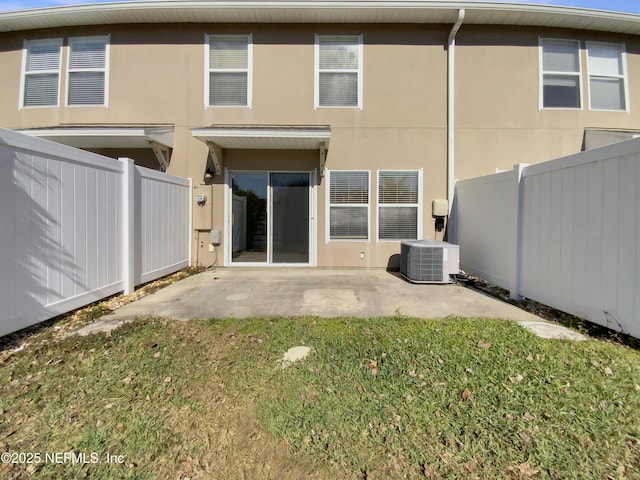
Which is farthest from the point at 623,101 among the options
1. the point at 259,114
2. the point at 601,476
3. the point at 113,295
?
the point at 113,295

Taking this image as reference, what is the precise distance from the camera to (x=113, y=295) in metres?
5.16

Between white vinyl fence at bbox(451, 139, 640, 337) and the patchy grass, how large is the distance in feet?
2.36

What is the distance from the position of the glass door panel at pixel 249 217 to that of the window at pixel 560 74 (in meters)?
7.32

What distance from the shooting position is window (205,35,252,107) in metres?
7.63

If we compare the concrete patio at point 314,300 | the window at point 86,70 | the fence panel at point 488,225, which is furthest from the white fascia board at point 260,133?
the fence panel at point 488,225

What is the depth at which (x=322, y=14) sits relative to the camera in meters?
7.20

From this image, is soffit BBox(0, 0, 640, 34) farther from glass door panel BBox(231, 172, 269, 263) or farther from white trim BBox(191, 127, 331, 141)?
glass door panel BBox(231, 172, 269, 263)

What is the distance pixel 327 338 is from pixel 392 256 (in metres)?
4.65

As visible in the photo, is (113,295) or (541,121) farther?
(541,121)

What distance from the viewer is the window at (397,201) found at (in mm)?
7684

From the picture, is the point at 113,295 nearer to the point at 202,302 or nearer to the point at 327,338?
the point at 202,302

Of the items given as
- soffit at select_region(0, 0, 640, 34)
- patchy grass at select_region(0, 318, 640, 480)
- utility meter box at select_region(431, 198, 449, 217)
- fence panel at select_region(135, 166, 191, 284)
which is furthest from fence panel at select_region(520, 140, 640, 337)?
fence panel at select_region(135, 166, 191, 284)

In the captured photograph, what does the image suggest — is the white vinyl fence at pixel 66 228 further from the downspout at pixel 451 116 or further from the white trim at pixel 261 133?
the downspout at pixel 451 116

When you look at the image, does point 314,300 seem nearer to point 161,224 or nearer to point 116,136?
point 161,224
